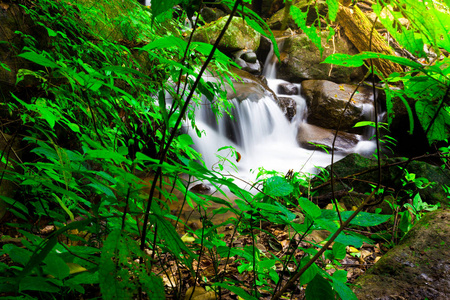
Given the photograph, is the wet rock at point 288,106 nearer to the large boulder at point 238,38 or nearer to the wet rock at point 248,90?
the wet rock at point 248,90

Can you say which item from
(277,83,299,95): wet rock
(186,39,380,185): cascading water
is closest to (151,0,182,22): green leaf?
(186,39,380,185): cascading water

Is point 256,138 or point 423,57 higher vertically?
point 423,57

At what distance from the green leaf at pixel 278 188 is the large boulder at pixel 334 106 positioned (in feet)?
25.4

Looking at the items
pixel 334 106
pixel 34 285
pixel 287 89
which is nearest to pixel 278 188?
pixel 34 285

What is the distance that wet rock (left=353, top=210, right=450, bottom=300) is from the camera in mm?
1196

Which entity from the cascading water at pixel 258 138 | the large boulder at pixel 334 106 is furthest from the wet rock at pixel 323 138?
the large boulder at pixel 334 106

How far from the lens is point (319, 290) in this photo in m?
0.68

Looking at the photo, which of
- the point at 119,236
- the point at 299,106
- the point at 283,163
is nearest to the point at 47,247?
the point at 119,236

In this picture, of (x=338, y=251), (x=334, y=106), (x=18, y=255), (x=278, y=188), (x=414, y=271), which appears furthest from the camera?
(x=334, y=106)

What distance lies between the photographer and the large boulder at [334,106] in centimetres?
835

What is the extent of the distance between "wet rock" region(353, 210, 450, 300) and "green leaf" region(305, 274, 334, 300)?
25.6 inches

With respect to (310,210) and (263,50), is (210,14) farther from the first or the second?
(310,210)

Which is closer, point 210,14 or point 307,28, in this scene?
point 307,28

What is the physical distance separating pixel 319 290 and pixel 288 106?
832cm
